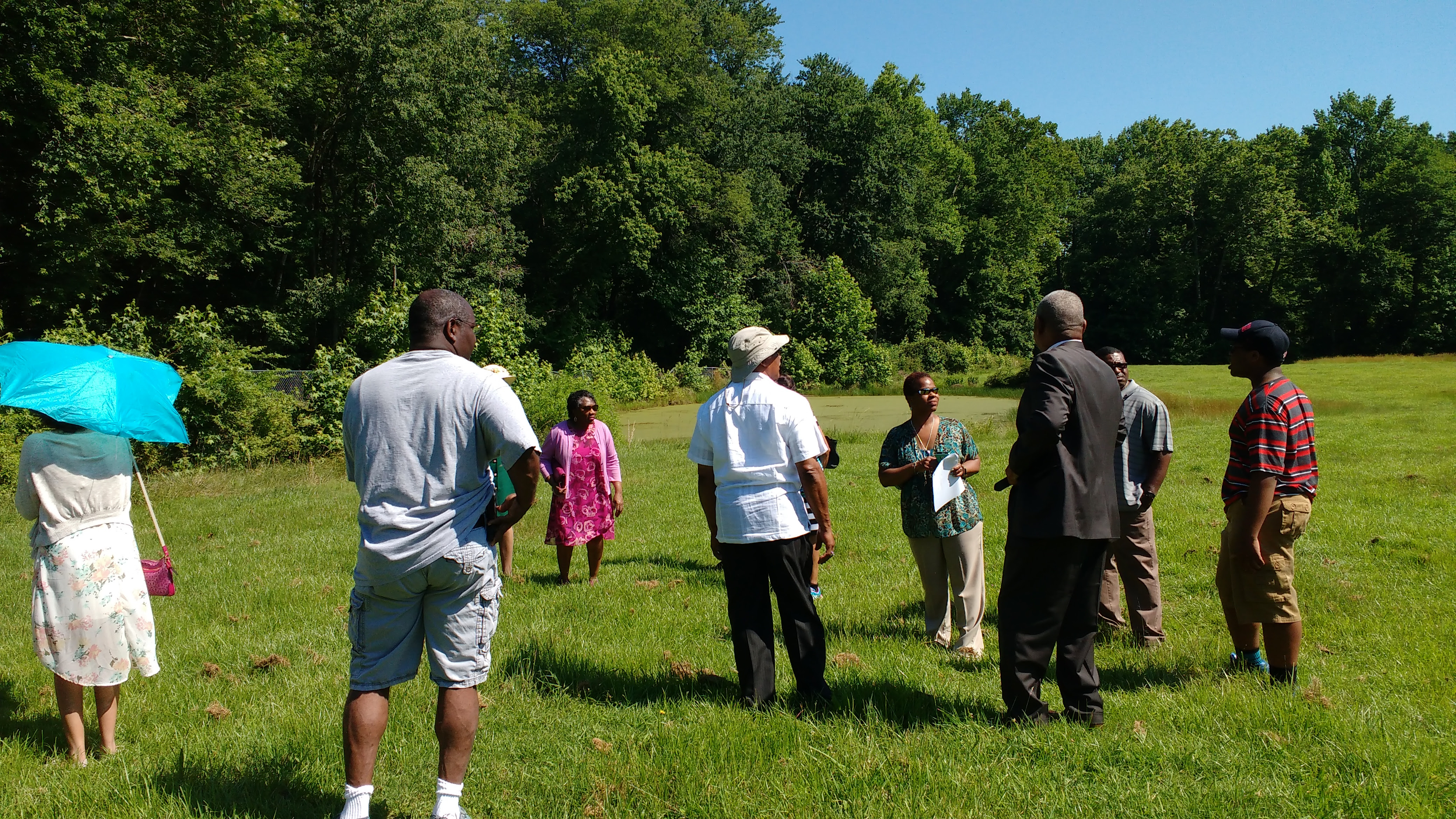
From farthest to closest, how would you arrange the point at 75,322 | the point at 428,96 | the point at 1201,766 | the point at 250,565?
the point at 428,96 → the point at 75,322 → the point at 250,565 → the point at 1201,766

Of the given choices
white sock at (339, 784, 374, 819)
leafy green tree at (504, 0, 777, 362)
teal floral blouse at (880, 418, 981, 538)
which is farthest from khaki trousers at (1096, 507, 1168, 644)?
leafy green tree at (504, 0, 777, 362)

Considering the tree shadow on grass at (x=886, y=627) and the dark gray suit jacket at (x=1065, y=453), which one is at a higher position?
the dark gray suit jacket at (x=1065, y=453)

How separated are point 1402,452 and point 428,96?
97.9 ft

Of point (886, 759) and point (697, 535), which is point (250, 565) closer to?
point (697, 535)

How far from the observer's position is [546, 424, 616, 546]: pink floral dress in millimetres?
8359

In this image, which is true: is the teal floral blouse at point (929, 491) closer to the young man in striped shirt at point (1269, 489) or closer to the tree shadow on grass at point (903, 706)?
the tree shadow on grass at point (903, 706)

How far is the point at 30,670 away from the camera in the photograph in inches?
232

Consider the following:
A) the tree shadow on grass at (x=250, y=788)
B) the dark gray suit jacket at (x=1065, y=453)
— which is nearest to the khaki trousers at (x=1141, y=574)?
the dark gray suit jacket at (x=1065, y=453)

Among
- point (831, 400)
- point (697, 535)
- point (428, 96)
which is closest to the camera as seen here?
point (697, 535)

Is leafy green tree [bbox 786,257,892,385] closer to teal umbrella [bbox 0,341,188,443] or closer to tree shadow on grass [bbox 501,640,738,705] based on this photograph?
tree shadow on grass [bbox 501,640,738,705]

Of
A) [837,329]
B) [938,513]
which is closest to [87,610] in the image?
[938,513]

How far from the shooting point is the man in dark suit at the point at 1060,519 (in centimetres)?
418

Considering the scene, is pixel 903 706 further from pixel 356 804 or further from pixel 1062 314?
pixel 356 804

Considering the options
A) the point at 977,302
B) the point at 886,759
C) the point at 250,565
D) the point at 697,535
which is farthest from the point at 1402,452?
the point at 977,302
